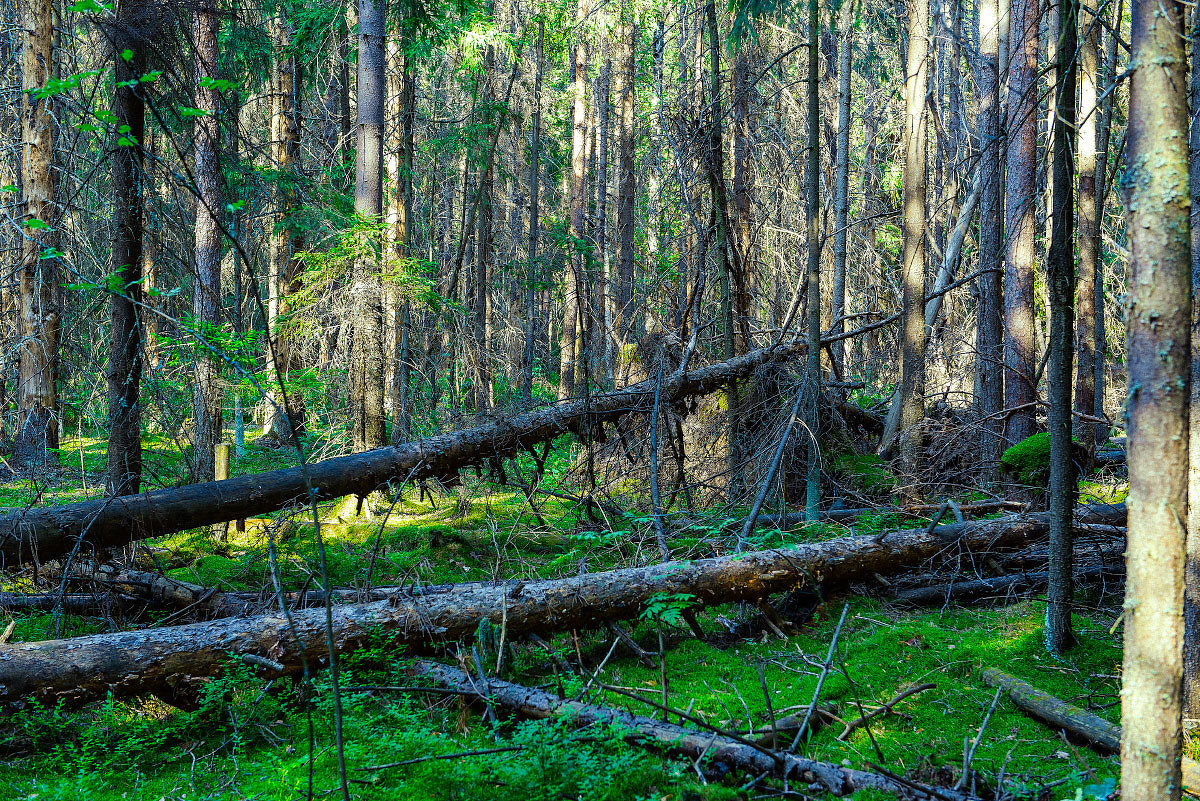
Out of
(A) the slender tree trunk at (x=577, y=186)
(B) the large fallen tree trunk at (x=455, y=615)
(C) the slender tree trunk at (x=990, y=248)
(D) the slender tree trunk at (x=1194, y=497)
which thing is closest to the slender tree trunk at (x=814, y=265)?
(B) the large fallen tree trunk at (x=455, y=615)

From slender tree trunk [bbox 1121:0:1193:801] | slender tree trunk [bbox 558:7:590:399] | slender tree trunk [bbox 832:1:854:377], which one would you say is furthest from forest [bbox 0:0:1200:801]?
slender tree trunk [bbox 558:7:590:399]

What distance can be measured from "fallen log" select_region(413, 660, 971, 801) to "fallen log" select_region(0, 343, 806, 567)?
1772 mm

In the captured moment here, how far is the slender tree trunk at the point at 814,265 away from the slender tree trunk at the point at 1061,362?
2338 millimetres

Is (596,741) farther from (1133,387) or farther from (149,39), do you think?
(149,39)

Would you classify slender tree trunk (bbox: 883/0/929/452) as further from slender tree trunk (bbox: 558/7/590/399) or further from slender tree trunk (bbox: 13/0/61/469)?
slender tree trunk (bbox: 13/0/61/469)

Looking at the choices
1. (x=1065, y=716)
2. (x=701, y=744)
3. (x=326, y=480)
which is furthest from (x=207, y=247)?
(x=1065, y=716)

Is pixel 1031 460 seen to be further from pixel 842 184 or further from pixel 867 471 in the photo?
pixel 842 184

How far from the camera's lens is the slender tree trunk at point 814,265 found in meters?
6.63

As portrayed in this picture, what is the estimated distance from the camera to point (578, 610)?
5105 millimetres

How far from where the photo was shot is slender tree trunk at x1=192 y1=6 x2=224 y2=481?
6.65m

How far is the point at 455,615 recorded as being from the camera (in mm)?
4887

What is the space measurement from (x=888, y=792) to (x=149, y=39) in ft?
23.1

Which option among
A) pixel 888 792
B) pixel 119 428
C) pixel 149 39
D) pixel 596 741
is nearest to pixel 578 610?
pixel 596 741

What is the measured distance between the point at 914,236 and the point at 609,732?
24.1 feet
